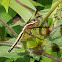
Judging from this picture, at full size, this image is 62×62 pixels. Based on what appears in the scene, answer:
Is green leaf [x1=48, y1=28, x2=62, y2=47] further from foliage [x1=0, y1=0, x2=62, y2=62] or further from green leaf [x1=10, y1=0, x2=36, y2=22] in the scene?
green leaf [x1=10, y1=0, x2=36, y2=22]

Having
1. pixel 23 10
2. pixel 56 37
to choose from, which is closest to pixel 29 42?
pixel 56 37

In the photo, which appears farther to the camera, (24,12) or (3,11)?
(3,11)

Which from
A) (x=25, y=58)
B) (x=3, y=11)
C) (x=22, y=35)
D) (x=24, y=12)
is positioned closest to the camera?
(x=22, y=35)

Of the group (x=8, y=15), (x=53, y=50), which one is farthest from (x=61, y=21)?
(x=8, y=15)

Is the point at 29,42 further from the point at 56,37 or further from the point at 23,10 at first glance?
the point at 23,10

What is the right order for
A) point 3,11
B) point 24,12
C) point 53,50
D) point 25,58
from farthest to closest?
point 3,11 → point 24,12 → point 25,58 → point 53,50

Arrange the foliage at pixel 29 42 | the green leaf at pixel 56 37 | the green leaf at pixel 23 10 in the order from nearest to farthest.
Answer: the foliage at pixel 29 42 → the green leaf at pixel 56 37 → the green leaf at pixel 23 10

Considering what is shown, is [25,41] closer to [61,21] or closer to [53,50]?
[53,50]

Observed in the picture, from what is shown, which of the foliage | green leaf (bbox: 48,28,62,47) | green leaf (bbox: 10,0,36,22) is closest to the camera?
the foliage

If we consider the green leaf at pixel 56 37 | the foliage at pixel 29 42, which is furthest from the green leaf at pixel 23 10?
the green leaf at pixel 56 37

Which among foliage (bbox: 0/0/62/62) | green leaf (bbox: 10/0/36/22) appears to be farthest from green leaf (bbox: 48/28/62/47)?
green leaf (bbox: 10/0/36/22)

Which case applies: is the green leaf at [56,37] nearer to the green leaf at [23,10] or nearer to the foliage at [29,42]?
the foliage at [29,42]
